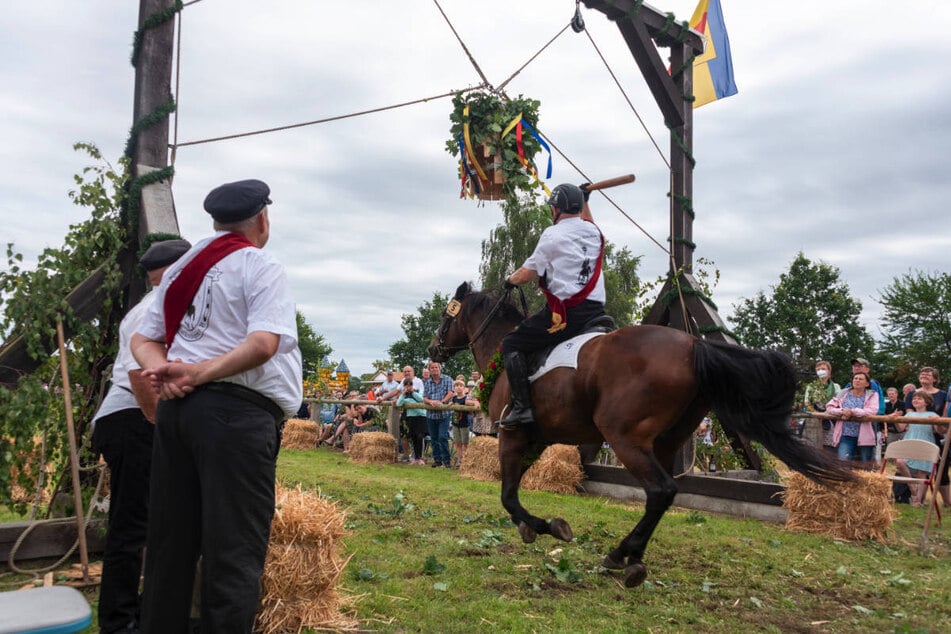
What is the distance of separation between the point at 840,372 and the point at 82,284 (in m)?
48.7

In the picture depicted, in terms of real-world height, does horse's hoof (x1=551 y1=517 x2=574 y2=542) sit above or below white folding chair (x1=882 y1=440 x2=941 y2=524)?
below

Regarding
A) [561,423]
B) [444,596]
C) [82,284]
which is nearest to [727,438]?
[561,423]

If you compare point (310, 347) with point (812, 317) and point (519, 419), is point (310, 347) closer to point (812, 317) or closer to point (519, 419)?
point (812, 317)

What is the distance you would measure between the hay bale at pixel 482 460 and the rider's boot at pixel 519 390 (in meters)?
5.90

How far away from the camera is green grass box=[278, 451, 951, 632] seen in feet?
14.0

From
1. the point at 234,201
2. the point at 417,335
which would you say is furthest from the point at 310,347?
the point at 234,201

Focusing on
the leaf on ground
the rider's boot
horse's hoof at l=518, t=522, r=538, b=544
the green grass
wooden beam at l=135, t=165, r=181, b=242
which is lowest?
the green grass

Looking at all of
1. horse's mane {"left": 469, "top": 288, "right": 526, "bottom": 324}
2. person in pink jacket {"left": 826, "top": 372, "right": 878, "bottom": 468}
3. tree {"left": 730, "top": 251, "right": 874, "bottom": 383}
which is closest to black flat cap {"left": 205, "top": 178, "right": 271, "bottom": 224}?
horse's mane {"left": 469, "top": 288, "right": 526, "bottom": 324}

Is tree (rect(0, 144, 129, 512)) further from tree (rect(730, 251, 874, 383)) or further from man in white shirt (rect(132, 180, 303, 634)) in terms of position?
tree (rect(730, 251, 874, 383))

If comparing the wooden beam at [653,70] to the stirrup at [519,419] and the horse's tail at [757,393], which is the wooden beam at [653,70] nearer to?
the horse's tail at [757,393]

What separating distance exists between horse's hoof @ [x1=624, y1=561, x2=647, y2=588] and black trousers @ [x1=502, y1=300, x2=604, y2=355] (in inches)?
71.1

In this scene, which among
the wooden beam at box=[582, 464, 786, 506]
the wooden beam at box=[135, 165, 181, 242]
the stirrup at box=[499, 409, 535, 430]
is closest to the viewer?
the wooden beam at box=[135, 165, 181, 242]

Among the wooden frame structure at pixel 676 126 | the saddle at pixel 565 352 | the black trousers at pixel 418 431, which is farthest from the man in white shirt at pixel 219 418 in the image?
the black trousers at pixel 418 431

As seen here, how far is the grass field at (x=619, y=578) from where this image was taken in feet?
14.0
